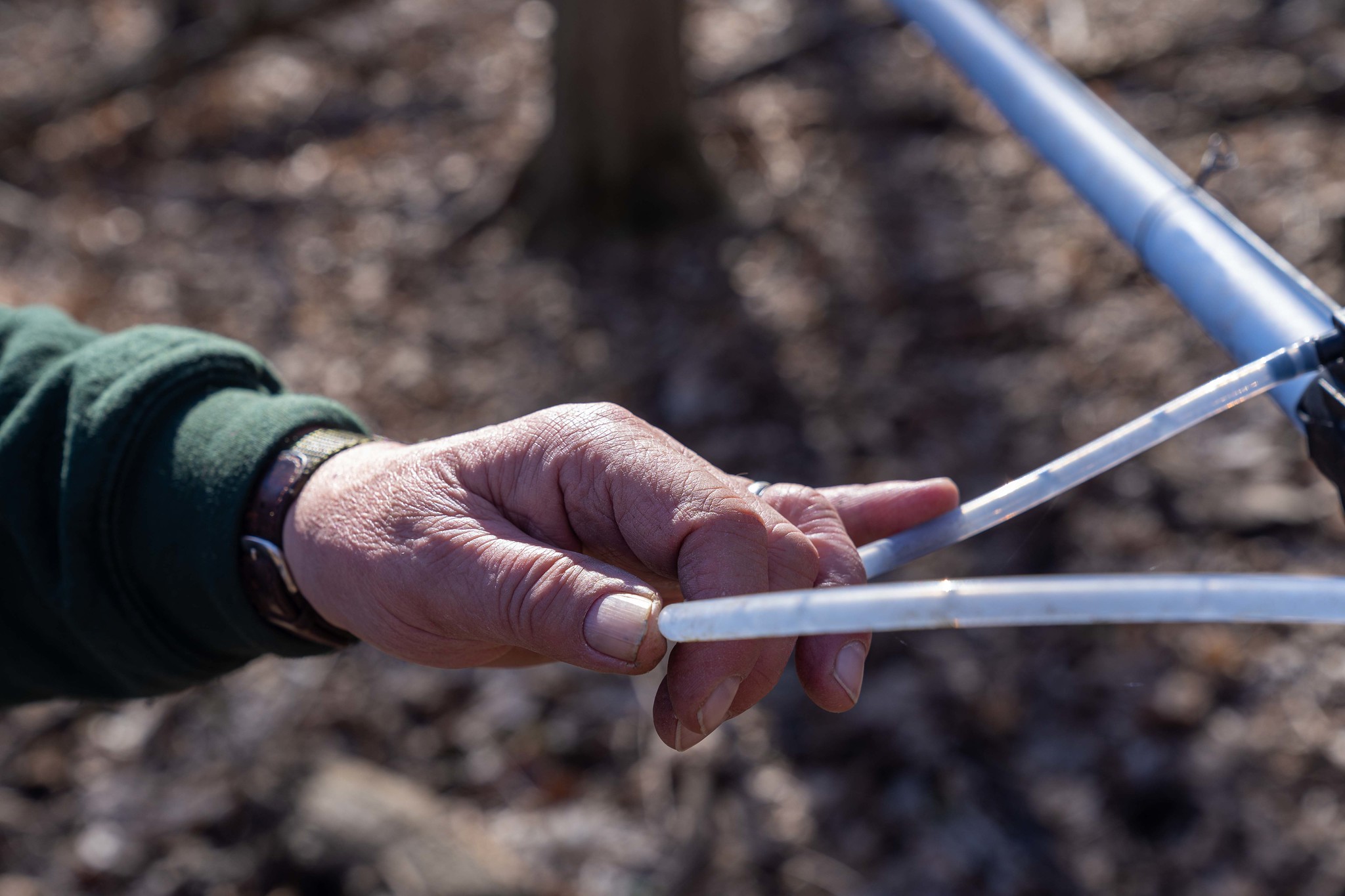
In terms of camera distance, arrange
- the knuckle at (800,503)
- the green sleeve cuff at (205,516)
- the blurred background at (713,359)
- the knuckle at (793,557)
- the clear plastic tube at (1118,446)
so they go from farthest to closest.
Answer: the blurred background at (713,359), the green sleeve cuff at (205,516), the knuckle at (800,503), the knuckle at (793,557), the clear plastic tube at (1118,446)

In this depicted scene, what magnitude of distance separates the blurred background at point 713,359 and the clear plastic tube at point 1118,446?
1.46 m

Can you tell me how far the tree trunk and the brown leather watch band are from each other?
121 inches

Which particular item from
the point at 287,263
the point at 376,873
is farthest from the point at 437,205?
the point at 376,873

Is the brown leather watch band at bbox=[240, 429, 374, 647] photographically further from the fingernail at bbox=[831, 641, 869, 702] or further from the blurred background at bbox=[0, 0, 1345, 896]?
the blurred background at bbox=[0, 0, 1345, 896]

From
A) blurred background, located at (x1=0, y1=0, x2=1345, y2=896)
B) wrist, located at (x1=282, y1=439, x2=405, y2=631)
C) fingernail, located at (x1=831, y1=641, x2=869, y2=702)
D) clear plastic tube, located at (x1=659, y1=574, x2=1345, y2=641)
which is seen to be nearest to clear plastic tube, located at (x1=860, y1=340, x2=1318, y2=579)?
fingernail, located at (x1=831, y1=641, x2=869, y2=702)

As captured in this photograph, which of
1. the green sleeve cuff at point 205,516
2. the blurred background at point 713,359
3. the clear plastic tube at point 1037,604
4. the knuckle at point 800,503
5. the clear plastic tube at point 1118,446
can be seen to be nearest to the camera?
the clear plastic tube at point 1037,604

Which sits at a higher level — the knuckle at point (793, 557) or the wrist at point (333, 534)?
the knuckle at point (793, 557)

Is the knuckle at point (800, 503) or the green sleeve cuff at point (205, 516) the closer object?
the knuckle at point (800, 503)

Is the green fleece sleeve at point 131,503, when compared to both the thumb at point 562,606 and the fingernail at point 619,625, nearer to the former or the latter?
the thumb at point 562,606

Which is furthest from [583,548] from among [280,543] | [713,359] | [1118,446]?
[713,359]

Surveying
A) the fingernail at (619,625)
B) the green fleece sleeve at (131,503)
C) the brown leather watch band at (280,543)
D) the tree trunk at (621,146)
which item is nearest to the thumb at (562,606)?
the fingernail at (619,625)

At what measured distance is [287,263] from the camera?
4.49 m

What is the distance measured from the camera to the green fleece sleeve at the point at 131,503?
1.45m

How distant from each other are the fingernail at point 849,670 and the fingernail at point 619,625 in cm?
25
